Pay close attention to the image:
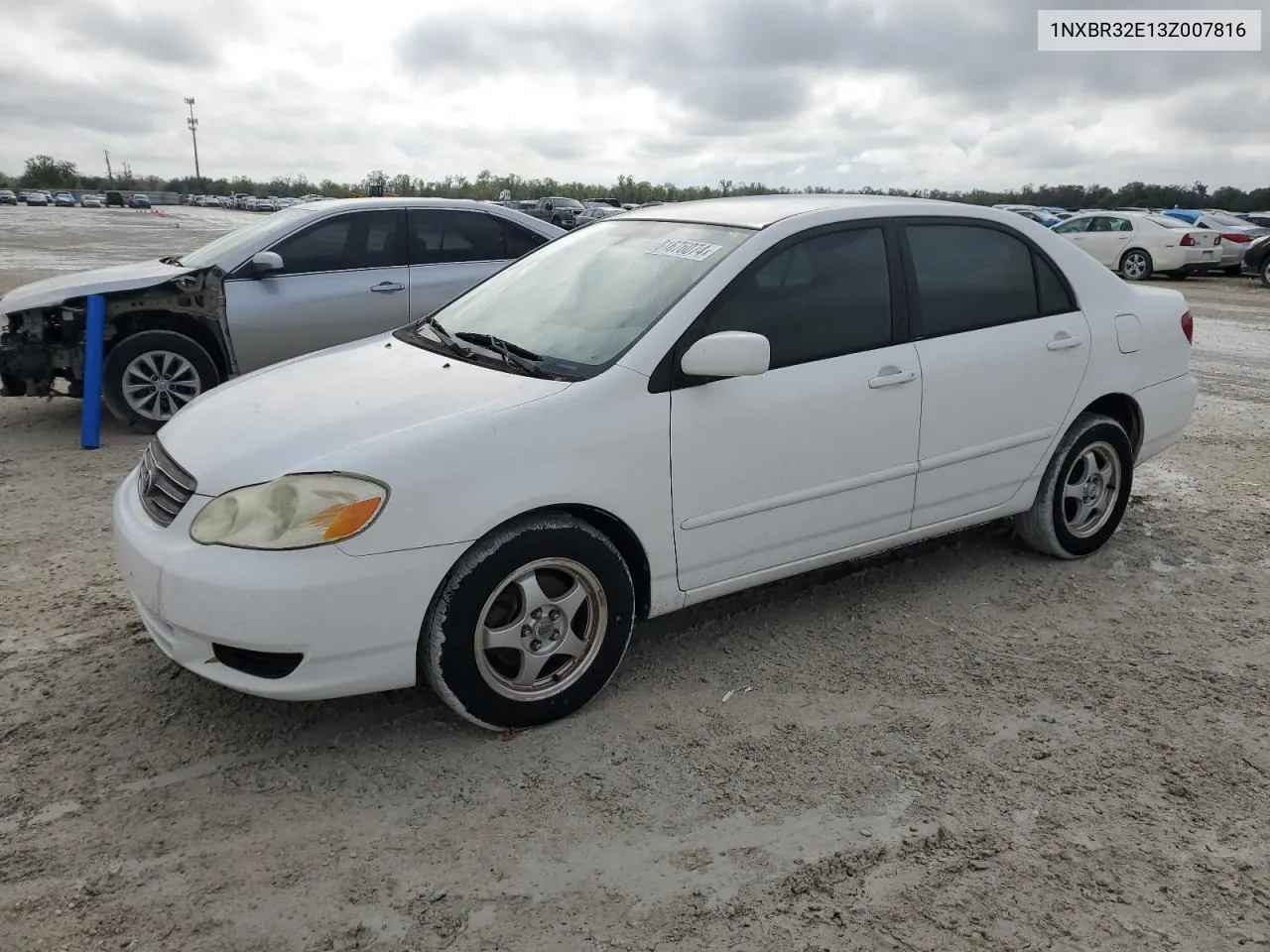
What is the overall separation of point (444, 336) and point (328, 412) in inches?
32.1

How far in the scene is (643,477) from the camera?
128 inches

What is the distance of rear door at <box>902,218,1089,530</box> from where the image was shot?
3.97 meters

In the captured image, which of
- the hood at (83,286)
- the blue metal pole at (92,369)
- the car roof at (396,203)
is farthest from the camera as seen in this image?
the car roof at (396,203)

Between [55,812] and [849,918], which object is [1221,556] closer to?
[849,918]

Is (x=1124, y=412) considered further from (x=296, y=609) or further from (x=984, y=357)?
(x=296, y=609)

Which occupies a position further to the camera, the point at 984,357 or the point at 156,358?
the point at 156,358

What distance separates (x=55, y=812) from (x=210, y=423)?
4.18 feet

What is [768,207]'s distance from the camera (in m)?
4.01

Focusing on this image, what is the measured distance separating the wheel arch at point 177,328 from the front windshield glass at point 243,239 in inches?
16.9

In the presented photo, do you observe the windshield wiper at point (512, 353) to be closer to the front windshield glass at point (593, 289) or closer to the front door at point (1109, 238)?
the front windshield glass at point (593, 289)

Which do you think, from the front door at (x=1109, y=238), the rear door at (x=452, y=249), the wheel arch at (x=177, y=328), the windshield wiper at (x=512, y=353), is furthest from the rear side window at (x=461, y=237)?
the front door at (x=1109, y=238)

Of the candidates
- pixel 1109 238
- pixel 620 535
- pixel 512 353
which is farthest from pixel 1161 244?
pixel 620 535

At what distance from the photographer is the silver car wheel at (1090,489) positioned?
461 centimetres

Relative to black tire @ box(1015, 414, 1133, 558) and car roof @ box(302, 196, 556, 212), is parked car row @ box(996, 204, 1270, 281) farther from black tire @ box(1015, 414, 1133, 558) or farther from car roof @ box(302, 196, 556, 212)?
black tire @ box(1015, 414, 1133, 558)
